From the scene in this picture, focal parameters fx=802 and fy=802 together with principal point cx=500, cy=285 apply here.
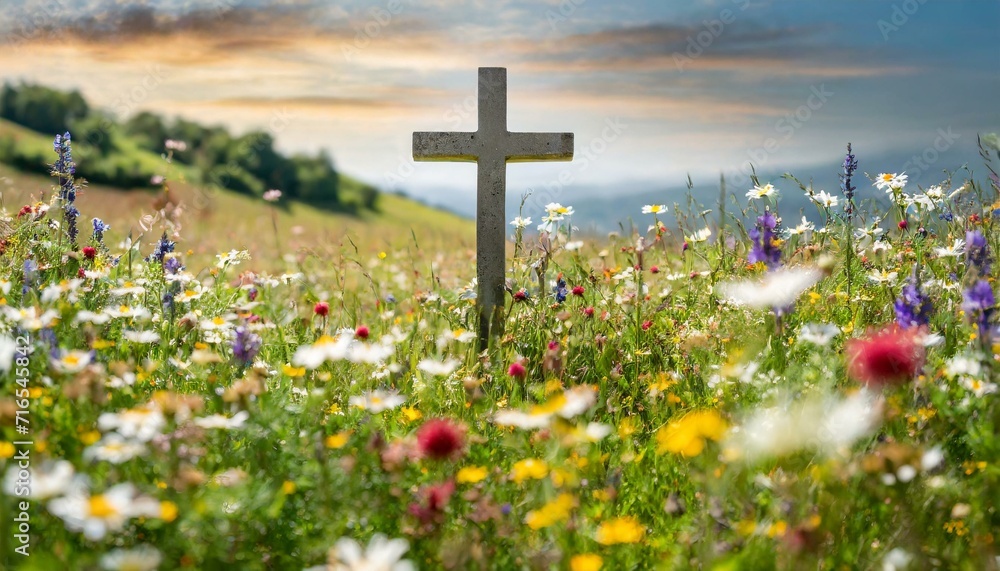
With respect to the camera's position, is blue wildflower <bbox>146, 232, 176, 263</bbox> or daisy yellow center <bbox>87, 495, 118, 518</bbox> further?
blue wildflower <bbox>146, 232, 176, 263</bbox>

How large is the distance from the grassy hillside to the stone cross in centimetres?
181

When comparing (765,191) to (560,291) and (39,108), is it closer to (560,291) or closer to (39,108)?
(560,291)

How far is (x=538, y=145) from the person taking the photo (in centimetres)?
559

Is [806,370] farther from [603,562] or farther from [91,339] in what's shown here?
[91,339]

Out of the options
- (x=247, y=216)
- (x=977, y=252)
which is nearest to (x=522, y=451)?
(x=977, y=252)

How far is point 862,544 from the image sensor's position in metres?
2.59

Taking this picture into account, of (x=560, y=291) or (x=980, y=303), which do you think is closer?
(x=980, y=303)

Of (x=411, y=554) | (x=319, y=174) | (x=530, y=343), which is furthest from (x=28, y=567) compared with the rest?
(x=319, y=174)

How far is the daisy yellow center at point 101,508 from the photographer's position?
6.09 feet

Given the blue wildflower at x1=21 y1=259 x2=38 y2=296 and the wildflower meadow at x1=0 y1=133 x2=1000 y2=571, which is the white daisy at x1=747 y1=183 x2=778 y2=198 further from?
the blue wildflower at x1=21 y1=259 x2=38 y2=296

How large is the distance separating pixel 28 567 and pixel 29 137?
131 feet

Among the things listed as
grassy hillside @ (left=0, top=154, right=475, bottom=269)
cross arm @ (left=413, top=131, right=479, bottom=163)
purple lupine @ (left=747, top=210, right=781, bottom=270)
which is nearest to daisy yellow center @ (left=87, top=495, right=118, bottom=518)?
purple lupine @ (left=747, top=210, right=781, bottom=270)

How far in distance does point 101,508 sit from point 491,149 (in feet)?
13.3

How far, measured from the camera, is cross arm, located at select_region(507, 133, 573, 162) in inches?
219
